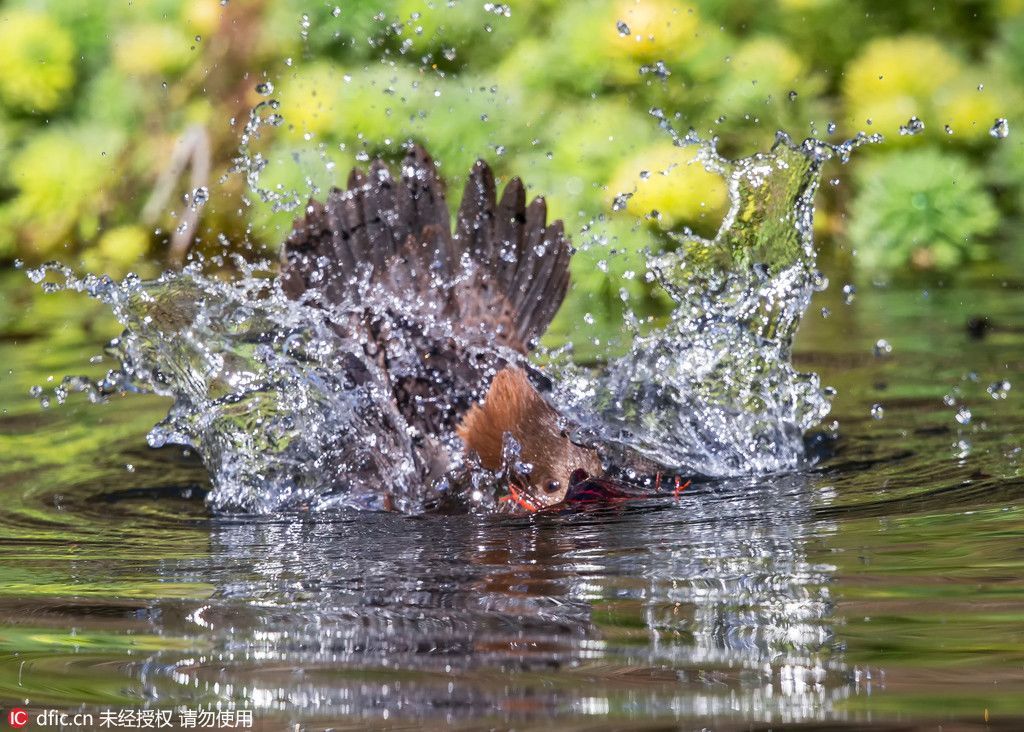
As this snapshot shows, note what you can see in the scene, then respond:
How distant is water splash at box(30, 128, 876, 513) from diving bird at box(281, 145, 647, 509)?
0.04 metres

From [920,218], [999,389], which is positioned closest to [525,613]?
[999,389]

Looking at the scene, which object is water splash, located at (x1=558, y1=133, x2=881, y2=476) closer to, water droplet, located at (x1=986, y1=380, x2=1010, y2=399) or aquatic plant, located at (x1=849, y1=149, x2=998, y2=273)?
water droplet, located at (x1=986, y1=380, x2=1010, y2=399)

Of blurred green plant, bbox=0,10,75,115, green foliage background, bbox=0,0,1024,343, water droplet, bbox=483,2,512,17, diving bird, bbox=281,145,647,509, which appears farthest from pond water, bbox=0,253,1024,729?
blurred green plant, bbox=0,10,75,115

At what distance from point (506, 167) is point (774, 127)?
1.22m

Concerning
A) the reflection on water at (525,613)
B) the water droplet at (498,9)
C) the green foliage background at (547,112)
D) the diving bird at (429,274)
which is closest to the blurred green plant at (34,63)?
the green foliage background at (547,112)

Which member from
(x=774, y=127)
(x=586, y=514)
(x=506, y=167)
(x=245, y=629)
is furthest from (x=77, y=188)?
(x=245, y=629)

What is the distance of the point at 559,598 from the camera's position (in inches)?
80.6

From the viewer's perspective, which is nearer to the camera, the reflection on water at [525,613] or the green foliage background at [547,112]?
the reflection on water at [525,613]

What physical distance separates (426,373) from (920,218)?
3704 mm

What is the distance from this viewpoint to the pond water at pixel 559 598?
1.59m

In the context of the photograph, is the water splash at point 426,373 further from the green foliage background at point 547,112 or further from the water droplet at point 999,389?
the green foliage background at point 547,112

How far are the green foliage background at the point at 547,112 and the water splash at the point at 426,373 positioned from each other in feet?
6.77

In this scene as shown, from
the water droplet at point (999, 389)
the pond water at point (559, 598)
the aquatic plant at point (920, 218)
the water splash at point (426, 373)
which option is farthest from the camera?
the aquatic plant at point (920, 218)

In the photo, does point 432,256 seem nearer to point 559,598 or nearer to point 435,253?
point 435,253
